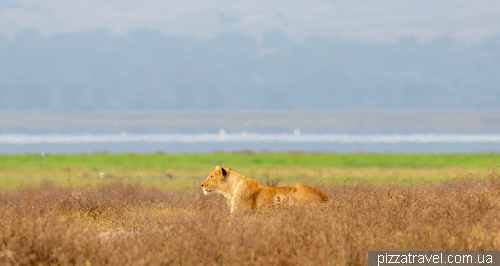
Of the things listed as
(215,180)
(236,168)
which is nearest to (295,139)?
(236,168)

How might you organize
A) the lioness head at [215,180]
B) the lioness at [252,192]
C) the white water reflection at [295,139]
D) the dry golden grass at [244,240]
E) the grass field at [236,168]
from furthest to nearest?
the white water reflection at [295,139] < the grass field at [236,168] < the lioness head at [215,180] < the lioness at [252,192] < the dry golden grass at [244,240]

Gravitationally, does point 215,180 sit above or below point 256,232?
above

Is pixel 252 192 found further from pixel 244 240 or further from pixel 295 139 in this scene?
pixel 295 139

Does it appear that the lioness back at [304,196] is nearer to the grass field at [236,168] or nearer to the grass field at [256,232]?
the grass field at [256,232]

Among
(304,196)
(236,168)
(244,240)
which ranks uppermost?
(236,168)

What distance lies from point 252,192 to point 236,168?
2220cm

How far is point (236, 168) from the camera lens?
1337 inches

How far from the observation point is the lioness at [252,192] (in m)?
11.1

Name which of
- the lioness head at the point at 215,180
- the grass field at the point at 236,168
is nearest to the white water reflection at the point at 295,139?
the grass field at the point at 236,168

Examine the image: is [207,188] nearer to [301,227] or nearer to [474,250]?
[301,227]

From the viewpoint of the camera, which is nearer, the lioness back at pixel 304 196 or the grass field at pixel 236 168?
the lioness back at pixel 304 196

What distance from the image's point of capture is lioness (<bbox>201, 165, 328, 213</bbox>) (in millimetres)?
11070

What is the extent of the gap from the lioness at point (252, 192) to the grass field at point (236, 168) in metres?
12.8

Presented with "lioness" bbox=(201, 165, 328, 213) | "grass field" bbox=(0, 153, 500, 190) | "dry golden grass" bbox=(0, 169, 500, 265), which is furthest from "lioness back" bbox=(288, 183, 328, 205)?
"grass field" bbox=(0, 153, 500, 190)
